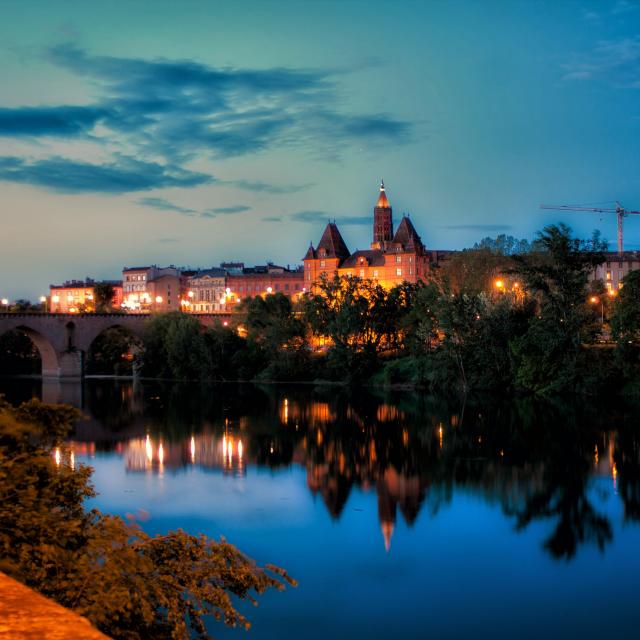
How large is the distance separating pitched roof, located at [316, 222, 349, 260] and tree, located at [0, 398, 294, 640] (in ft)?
347

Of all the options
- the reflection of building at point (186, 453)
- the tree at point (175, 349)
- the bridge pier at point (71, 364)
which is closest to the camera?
the reflection of building at point (186, 453)

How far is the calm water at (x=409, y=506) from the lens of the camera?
15469 millimetres

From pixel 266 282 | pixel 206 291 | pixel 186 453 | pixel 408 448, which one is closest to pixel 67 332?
pixel 186 453

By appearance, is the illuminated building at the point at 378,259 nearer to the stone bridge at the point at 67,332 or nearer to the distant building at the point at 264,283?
→ the distant building at the point at 264,283

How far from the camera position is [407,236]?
368 feet

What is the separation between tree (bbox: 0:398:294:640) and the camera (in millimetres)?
8680

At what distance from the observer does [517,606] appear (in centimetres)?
1570

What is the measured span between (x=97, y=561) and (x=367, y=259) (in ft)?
344

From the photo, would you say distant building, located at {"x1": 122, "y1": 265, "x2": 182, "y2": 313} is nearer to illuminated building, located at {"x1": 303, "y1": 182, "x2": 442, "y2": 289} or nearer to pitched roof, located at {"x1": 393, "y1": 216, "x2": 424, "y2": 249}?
illuminated building, located at {"x1": 303, "y1": 182, "x2": 442, "y2": 289}

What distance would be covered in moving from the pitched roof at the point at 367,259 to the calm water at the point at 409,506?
227ft

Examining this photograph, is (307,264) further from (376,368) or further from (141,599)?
(141,599)

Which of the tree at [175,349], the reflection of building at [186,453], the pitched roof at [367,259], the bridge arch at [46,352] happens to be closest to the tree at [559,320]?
the reflection of building at [186,453]

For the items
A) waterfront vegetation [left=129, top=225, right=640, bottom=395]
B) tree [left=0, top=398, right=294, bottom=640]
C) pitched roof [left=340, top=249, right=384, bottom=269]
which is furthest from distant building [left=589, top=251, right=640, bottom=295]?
tree [left=0, top=398, right=294, bottom=640]

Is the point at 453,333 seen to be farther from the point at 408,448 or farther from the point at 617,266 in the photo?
the point at 617,266
